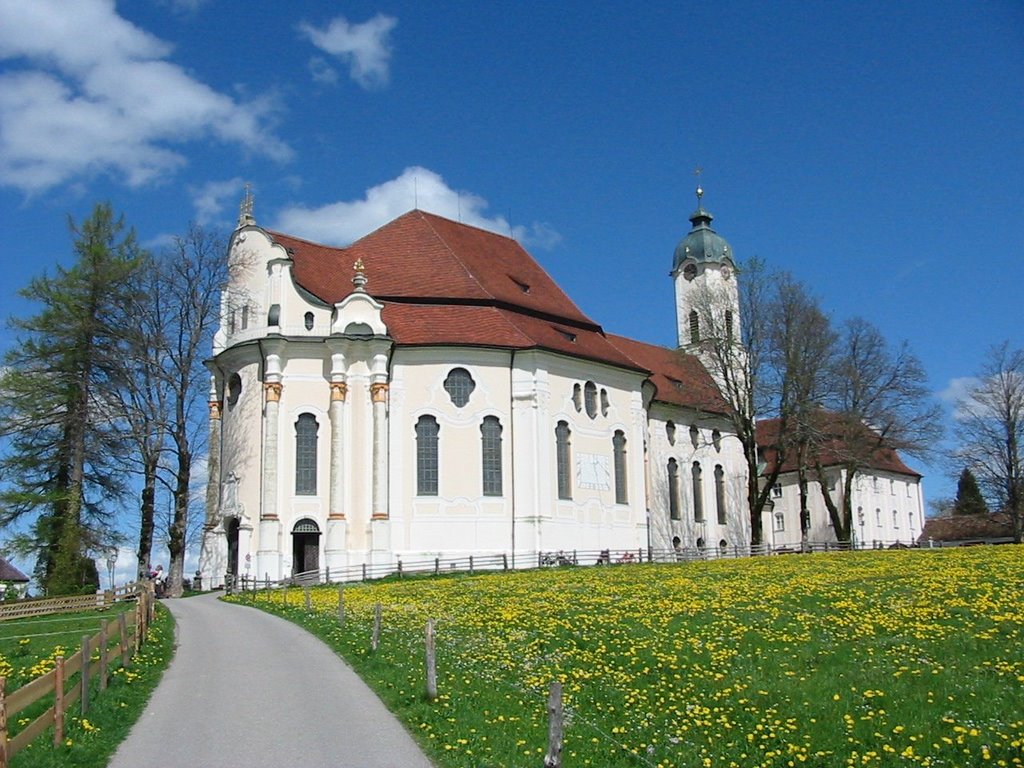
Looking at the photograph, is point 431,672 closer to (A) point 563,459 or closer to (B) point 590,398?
(A) point 563,459

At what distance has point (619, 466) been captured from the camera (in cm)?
4859

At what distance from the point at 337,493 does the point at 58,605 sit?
13924mm

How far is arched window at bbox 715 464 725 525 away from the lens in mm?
59250

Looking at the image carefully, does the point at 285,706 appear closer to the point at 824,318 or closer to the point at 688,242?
the point at 824,318

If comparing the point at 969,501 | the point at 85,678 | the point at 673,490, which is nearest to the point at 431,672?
the point at 85,678

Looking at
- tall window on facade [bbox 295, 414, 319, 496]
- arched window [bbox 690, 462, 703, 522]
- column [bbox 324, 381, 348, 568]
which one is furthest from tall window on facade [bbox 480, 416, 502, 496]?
→ arched window [bbox 690, 462, 703, 522]

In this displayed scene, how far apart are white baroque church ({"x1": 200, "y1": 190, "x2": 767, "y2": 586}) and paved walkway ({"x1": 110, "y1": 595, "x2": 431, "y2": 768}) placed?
71.4ft

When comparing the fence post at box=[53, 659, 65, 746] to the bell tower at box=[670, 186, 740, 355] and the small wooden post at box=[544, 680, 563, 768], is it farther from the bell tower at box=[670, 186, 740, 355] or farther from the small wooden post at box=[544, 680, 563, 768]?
the bell tower at box=[670, 186, 740, 355]

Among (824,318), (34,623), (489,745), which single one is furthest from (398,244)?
(489,745)

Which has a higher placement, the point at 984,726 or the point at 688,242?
the point at 688,242

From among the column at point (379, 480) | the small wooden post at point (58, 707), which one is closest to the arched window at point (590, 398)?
the column at point (379, 480)

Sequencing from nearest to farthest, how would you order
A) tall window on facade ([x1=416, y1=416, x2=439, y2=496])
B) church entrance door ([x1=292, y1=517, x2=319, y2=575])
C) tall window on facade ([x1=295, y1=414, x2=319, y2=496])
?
church entrance door ([x1=292, y1=517, x2=319, y2=575]) → tall window on facade ([x1=295, y1=414, x2=319, y2=496]) → tall window on facade ([x1=416, y1=416, x2=439, y2=496])

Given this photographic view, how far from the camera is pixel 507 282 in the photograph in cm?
5119

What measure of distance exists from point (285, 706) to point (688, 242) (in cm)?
6531
